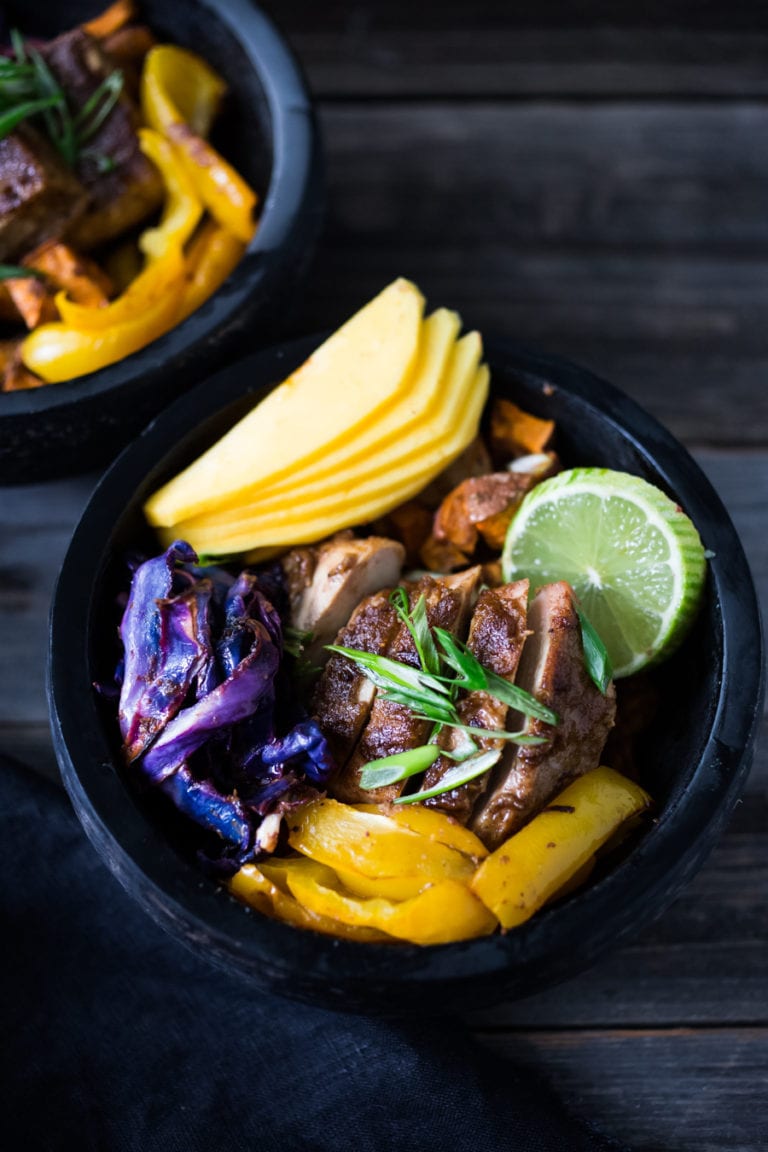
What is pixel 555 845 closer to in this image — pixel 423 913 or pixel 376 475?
pixel 423 913

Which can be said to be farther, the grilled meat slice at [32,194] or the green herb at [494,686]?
the grilled meat slice at [32,194]

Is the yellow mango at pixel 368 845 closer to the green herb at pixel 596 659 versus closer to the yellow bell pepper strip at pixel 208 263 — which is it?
the green herb at pixel 596 659

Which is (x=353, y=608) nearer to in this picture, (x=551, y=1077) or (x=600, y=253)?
(x=551, y=1077)

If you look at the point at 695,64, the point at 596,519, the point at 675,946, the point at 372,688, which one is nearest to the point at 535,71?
the point at 695,64

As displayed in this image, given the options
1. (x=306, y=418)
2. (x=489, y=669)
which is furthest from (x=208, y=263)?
(x=489, y=669)

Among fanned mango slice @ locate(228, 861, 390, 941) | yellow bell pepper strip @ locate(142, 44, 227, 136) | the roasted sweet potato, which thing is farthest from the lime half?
yellow bell pepper strip @ locate(142, 44, 227, 136)

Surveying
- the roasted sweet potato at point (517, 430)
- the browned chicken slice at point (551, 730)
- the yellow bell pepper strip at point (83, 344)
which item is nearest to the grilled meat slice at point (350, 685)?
the browned chicken slice at point (551, 730)

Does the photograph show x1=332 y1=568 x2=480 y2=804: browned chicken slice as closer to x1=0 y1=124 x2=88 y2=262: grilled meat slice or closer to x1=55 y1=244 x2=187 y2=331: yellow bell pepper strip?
x1=55 y1=244 x2=187 y2=331: yellow bell pepper strip
